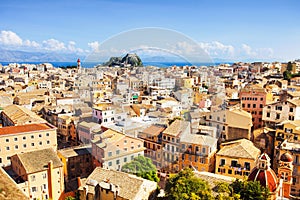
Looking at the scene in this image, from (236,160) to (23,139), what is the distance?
8225mm

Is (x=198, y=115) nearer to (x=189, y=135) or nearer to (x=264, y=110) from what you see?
(x=189, y=135)

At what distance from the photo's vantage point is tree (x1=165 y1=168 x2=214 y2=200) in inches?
203

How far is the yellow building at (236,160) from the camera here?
934 cm

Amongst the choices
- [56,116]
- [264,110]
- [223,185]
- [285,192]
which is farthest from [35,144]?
[264,110]

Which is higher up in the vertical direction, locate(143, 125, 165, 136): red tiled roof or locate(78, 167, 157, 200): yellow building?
locate(143, 125, 165, 136): red tiled roof

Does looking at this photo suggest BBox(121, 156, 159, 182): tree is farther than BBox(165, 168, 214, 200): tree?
Yes

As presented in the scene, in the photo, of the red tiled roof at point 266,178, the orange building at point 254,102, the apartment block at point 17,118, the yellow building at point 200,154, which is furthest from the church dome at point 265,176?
the apartment block at point 17,118

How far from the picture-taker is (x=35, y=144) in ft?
36.5

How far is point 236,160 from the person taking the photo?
9508mm

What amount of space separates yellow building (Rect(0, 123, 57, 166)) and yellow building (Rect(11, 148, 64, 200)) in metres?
1.14

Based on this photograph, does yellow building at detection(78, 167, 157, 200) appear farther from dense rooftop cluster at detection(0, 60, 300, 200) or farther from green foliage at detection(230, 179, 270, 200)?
green foliage at detection(230, 179, 270, 200)

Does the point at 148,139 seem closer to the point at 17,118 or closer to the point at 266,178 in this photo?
the point at 266,178

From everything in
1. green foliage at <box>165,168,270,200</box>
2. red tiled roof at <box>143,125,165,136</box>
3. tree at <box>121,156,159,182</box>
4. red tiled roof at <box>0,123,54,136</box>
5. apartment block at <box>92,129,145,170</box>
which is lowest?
red tiled roof at <box>0,123,54,136</box>

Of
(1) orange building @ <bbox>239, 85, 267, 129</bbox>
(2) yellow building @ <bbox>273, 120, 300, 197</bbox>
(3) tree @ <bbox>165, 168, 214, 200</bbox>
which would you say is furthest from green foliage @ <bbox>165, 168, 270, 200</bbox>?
(1) orange building @ <bbox>239, 85, 267, 129</bbox>
